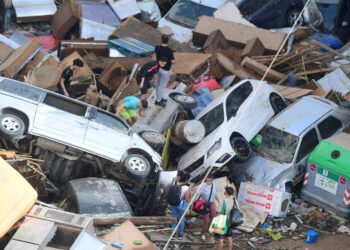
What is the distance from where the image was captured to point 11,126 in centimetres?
1473

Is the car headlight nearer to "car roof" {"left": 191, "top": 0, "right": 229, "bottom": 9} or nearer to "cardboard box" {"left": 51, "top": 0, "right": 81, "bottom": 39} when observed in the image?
"cardboard box" {"left": 51, "top": 0, "right": 81, "bottom": 39}

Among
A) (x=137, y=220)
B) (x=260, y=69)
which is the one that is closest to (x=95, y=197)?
(x=137, y=220)

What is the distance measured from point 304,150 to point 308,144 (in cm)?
18

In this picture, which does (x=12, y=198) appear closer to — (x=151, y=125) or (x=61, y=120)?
(x=61, y=120)

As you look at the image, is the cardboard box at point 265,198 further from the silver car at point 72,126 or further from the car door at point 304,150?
the silver car at point 72,126

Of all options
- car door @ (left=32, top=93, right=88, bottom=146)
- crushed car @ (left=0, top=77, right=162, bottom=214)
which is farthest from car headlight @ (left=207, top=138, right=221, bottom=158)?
car door @ (left=32, top=93, right=88, bottom=146)

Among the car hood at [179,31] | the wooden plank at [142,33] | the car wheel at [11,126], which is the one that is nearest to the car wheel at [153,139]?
the car wheel at [11,126]

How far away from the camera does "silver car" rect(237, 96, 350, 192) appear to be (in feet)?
54.2

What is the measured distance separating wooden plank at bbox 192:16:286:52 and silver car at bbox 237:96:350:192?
3.84 metres

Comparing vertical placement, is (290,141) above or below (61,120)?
above

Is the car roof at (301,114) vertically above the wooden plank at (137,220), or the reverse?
A: the car roof at (301,114)

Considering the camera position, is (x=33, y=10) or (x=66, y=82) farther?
(x=33, y=10)

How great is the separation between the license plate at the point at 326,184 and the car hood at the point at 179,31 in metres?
7.63

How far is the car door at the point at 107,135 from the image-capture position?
49.6 ft
